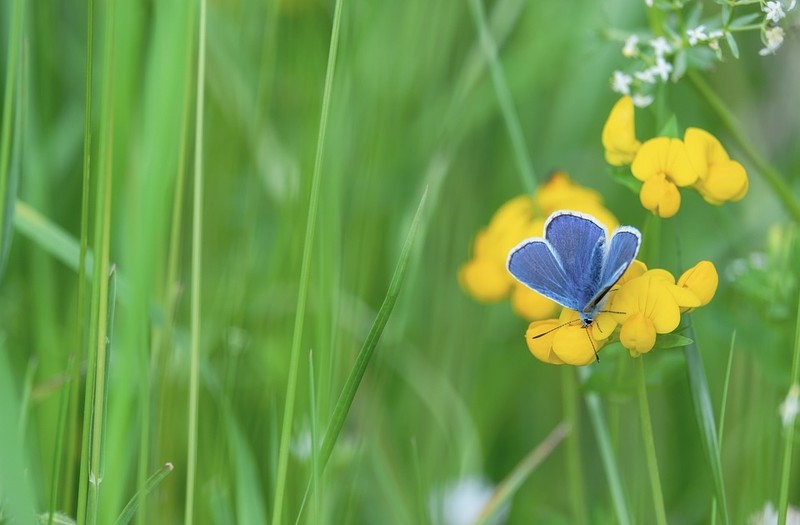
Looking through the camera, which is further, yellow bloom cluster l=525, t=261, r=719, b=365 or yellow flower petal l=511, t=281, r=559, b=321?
yellow flower petal l=511, t=281, r=559, b=321

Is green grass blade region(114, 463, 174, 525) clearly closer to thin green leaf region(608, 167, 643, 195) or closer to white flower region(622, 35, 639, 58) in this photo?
thin green leaf region(608, 167, 643, 195)

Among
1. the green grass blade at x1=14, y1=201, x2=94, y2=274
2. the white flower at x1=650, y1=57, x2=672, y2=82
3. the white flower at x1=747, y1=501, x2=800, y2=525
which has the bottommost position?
the white flower at x1=747, y1=501, x2=800, y2=525

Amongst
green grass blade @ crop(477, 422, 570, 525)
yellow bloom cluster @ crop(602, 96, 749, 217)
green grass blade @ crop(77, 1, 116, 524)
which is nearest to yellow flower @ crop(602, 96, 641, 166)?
yellow bloom cluster @ crop(602, 96, 749, 217)

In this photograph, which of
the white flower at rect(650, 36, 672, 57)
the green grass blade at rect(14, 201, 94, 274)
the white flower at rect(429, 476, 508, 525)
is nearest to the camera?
the white flower at rect(650, 36, 672, 57)

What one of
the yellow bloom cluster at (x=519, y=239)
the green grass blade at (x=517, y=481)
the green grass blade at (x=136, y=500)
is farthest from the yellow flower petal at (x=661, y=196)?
the green grass blade at (x=136, y=500)

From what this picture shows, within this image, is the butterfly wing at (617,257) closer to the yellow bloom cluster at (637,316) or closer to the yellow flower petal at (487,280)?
the yellow bloom cluster at (637,316)

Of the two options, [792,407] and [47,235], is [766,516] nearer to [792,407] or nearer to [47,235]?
[792,407]

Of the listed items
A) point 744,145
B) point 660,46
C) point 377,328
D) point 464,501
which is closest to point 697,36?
point 660,46

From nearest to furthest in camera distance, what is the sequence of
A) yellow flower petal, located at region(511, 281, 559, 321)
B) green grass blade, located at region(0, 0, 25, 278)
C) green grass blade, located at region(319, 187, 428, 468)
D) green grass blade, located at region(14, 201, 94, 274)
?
green grass blade, located at region(319, 187, 428, 468)
green grass blade, located at region(0, 0, 25, 278)
yellow flower petal, located at region(511, 281, 559, 321)
green grass blade, located at region(14, 201, 94, 274)
